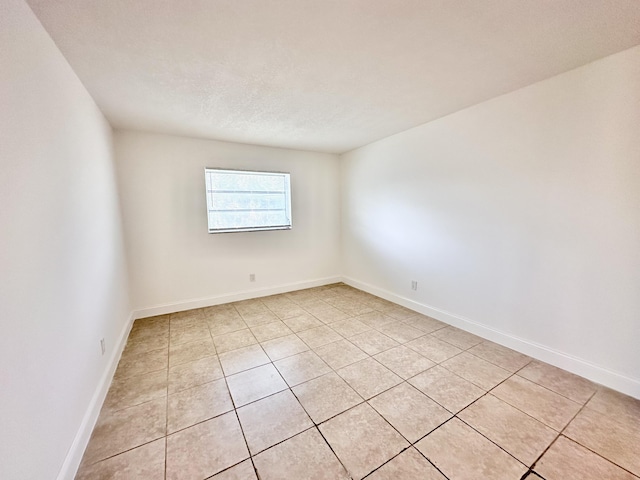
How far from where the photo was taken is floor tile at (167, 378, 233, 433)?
1.63 metres

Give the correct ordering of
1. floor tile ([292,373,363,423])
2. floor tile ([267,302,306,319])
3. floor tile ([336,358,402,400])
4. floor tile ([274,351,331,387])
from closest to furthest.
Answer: floor tile ([292,373,363,423])
floor tile ([336,358,402,400])
floor tile ([274,351,331,387])
floor tile ([267,302,306,319])

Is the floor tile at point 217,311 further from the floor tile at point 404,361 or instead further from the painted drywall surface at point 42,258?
the floor tile at point 404,361

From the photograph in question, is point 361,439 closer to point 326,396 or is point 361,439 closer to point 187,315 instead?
point 326,396

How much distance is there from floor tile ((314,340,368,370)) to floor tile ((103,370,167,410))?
4.23 feet

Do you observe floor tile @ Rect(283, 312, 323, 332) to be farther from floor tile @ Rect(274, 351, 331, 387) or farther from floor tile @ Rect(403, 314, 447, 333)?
floor tile @ Rect(403, 314, 447, 333)

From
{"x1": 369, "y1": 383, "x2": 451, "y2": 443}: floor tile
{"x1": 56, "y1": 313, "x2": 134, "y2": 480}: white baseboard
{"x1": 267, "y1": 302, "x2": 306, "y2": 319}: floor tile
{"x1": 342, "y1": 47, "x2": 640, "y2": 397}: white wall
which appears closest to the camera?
{"x1": 56, "y1": 313, "x2": 134, "y2": 480}: white baseboard

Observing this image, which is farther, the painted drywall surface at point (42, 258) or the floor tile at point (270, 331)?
the floor tile at point (270, 331)

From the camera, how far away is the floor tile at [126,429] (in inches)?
55.9

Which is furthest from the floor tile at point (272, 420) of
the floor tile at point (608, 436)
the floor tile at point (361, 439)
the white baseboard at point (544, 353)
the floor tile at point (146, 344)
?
the white baseboard at point (544, 353)

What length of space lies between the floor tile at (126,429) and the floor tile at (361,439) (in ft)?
3.45

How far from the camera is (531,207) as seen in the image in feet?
7.25

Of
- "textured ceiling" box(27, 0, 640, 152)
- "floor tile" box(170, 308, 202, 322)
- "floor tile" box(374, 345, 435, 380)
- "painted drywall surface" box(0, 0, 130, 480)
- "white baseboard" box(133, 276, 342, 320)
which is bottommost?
"floor tile" box(170, 308, 202, 322)

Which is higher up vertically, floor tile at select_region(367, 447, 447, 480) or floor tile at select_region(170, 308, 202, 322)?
floor tile at select_region(367, 447, 447, 480)

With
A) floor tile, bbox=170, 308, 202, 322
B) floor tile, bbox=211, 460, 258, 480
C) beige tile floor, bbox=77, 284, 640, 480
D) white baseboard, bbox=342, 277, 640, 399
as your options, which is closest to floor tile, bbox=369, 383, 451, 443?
beige tile floor, bbox=77, 284, 640, 480
